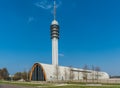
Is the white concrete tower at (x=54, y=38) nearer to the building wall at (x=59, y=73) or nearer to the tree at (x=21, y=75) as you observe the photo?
the building wall at (x=59, y=73)

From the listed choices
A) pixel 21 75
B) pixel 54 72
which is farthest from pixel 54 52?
pixel 21 75

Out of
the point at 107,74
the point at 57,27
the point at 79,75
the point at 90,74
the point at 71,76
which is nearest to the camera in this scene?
the point at 71,76

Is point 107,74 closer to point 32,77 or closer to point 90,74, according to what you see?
point 90,74

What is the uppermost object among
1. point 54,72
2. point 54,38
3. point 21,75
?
point 54,38

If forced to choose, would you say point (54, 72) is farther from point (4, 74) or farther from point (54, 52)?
point (4, 74)

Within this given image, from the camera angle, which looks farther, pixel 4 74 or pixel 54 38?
pixel 4 74

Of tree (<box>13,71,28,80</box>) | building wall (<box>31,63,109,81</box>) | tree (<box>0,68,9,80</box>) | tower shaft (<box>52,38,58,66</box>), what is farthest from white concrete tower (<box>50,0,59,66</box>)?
tree (<box>0,68,9,80</box>)

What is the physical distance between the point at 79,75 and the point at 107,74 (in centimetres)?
3177

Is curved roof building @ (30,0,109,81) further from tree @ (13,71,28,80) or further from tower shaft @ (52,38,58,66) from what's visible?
tree @ (13,71,28,80)

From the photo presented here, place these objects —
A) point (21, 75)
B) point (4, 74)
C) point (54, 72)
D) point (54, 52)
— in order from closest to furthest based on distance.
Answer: point (54, 72) → point (54, 52) → point (21, 75) → point (4, 74)

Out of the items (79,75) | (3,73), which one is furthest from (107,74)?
(3,73)

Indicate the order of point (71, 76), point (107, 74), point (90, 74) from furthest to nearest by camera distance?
point (107, 74), point (90, 74), point (71, 76)

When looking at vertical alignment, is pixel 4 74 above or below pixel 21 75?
above

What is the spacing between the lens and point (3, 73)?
5832 inches
